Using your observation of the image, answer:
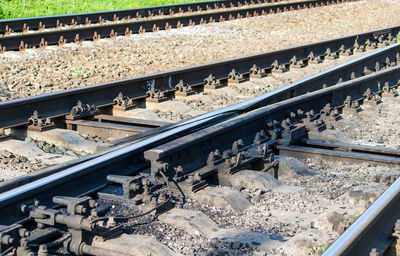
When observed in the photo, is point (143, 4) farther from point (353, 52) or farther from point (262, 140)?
point (262, 140)

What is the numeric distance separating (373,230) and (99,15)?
15.1 meters

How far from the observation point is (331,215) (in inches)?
167

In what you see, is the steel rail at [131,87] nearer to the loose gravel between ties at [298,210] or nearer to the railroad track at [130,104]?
the railroad track at [130,104]

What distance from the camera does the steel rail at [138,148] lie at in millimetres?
4148

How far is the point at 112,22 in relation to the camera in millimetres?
18234

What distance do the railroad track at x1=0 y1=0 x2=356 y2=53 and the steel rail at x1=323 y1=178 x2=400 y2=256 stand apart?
10.4m

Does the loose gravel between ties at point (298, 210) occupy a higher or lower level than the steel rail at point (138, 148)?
lower

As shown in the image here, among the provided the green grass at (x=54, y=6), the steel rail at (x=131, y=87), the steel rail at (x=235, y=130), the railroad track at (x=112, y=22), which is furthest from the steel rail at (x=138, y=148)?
the green grass at (x=54, y=6)

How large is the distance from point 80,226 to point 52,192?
2.16ft

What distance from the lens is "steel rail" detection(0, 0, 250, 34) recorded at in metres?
15.7

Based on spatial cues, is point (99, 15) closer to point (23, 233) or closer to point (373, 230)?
point (23, 233)

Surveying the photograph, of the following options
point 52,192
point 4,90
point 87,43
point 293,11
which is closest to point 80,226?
point 52,192

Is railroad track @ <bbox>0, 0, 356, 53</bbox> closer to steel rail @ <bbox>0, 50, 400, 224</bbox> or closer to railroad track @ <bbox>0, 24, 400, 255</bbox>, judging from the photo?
railroad track @ <bbox>0, 24, 400, 255</bbox>

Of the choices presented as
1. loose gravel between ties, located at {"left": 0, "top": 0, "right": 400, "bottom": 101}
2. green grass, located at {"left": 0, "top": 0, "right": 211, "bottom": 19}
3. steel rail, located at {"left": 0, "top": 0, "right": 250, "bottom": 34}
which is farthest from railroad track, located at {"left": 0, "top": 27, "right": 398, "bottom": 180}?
green grass, located at {"left": 0, "top": 0, "right": 211, "bottom": 19}
